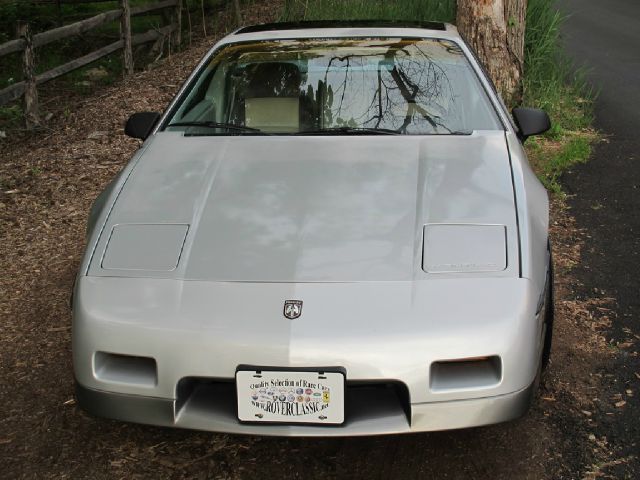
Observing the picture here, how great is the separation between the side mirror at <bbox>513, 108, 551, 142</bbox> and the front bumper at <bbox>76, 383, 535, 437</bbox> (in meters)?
1.68

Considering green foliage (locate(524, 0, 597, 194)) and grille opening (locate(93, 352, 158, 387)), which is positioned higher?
grille opening (locate(93, 352, 158, 387))

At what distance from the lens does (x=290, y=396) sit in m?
2.55

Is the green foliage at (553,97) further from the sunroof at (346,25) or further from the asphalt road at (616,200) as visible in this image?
the sunroof at (346,25)

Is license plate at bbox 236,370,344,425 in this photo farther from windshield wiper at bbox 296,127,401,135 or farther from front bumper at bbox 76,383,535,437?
windshield wiper at bbox 296,127,401,135

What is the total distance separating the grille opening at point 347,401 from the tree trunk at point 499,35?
5145mm

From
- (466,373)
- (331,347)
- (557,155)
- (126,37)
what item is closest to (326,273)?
(331,347)

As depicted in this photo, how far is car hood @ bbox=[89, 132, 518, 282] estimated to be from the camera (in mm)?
2844

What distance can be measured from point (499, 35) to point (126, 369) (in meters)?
5.59

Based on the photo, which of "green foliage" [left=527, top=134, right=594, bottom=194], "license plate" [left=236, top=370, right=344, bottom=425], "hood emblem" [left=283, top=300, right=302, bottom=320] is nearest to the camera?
"license plate" [left=236, top=370, right=344, bottom=425]

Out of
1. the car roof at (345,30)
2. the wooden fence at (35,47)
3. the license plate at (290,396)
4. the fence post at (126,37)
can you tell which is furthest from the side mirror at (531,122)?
the fence post at (126,37)

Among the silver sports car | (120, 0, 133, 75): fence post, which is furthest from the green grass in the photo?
the silver sports car

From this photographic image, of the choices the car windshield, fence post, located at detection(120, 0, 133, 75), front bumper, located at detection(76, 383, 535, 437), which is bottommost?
fence post, located at detection(120, 0, 133, 75)

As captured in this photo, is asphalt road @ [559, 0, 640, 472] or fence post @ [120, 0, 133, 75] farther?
fence post @ [120, 0, 133, 75]

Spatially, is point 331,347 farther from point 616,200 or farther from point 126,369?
point 616,200
